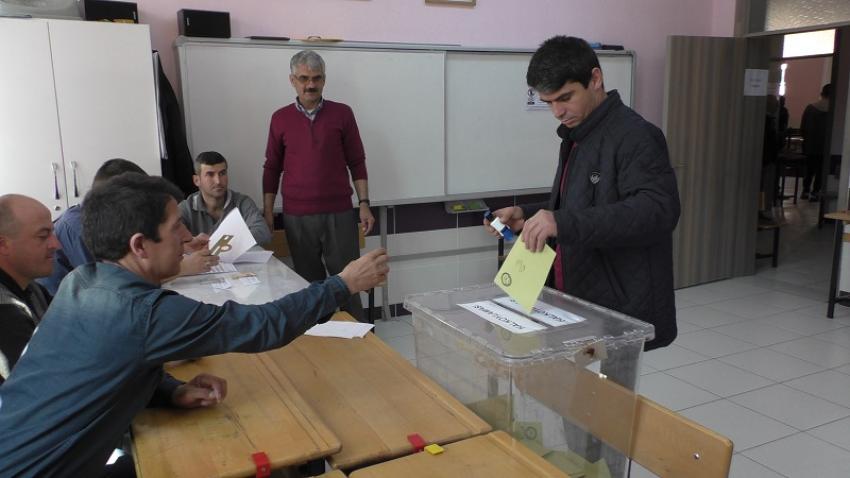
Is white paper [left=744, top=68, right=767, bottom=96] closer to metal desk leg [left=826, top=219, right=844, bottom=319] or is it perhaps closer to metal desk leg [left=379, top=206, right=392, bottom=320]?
metal desk leg [left=826, top=219, right=844, bottom=319]

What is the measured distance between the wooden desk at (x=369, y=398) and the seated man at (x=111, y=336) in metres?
0.26

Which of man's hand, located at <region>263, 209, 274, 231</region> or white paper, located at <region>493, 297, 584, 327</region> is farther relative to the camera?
man's hand, located at <region>263, 209, 274, 231</region>

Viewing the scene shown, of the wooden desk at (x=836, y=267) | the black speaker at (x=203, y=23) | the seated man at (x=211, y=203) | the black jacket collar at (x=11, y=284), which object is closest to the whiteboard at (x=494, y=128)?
the black speaker at (x=203, y=23)

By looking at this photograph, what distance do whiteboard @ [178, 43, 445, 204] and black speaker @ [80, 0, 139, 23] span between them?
0.34 m

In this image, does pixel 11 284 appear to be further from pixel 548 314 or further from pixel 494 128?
pixel 494 128

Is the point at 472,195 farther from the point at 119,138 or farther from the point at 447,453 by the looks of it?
the point at 447,453

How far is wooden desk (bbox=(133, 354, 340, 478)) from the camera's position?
1287 millimetres

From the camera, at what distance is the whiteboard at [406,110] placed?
398 centimetres

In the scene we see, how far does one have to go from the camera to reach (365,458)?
135cm

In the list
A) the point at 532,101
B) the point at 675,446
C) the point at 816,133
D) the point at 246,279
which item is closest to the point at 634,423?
the point at 675,446

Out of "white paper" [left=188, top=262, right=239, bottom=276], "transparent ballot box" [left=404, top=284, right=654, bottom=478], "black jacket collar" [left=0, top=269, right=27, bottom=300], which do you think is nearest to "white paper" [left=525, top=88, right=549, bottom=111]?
"white paper" [left=188, top=262, right=239, bottom=276]

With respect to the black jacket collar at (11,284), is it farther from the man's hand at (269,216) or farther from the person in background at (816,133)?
the person in background at (816,133)

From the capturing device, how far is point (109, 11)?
3.53 metres

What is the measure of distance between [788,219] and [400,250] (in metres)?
6.48
